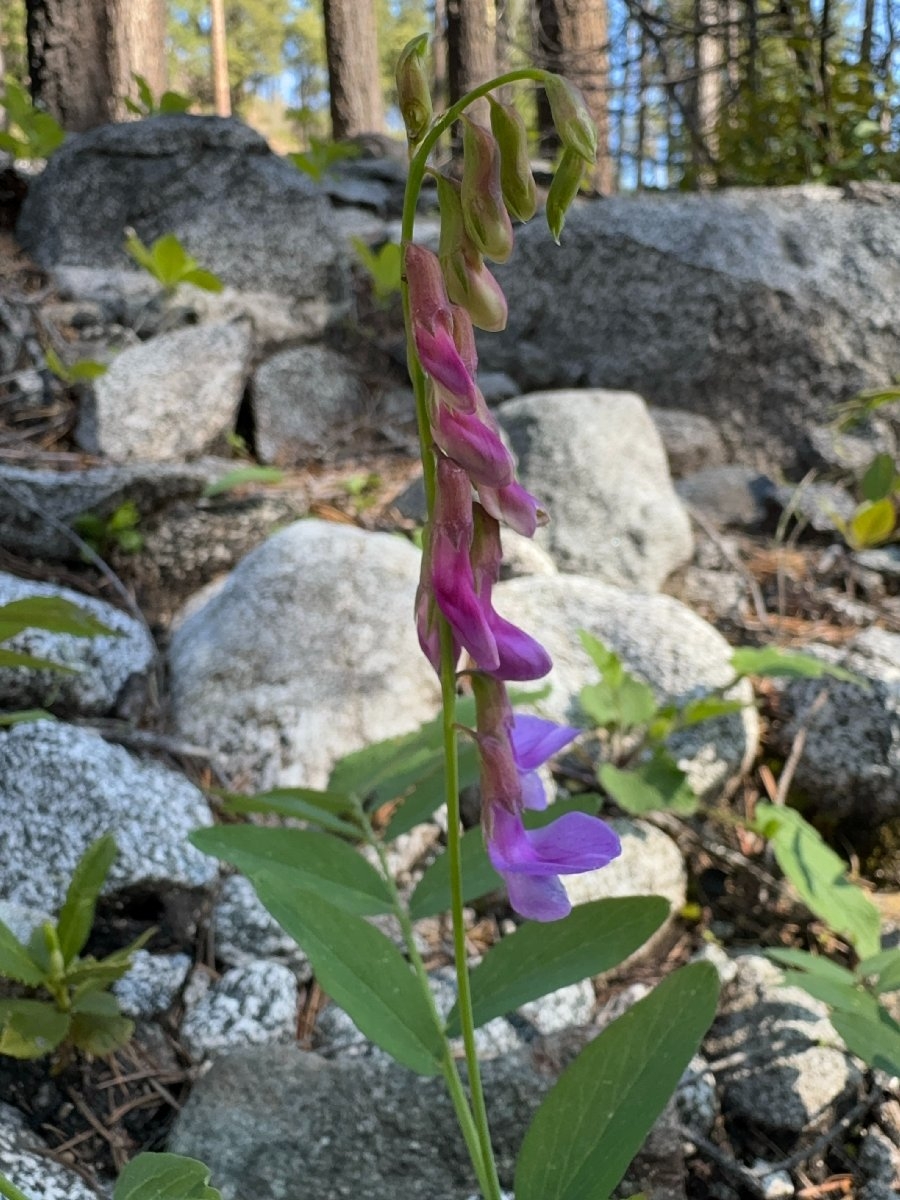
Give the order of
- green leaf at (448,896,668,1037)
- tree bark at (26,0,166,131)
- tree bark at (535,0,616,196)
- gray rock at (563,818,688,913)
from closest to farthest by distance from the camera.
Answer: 1. green leaf at (448,896,668,1037)
2. gray rock at (563,818,688,913)
3. tree bark at (26,0,166,131)
4. tree bark at (535,0,616,196)

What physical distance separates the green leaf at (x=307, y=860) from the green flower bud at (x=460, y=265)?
67 centimetres

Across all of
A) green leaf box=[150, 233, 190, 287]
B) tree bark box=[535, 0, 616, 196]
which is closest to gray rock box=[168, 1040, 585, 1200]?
green leaf box=[150, 233, 190, 287]

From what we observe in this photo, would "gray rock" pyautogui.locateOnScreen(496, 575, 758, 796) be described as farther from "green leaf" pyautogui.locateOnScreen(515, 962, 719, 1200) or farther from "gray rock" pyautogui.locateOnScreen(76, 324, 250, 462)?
"gray rock" pyautogui.locateOnScreen(76, 324, 250, 462)

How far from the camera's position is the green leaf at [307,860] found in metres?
1.12

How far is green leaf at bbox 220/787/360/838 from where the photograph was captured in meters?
1.21

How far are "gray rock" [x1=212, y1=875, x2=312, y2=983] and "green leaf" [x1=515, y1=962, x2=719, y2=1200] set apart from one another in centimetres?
84

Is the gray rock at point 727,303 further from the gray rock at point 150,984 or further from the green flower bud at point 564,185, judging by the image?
the green flower bud at point 564,185

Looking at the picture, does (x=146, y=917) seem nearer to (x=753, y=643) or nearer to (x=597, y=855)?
(x=597, y=855)

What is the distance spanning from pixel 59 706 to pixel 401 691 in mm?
743

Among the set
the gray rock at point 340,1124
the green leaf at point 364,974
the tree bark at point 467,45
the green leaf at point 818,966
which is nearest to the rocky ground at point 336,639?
the gray rock at point 340,1124

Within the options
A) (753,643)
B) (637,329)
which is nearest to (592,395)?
(637,329)

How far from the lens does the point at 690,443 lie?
3.78 m

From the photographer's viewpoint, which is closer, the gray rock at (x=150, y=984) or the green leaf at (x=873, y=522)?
the gray rock at (x=150, y=984)

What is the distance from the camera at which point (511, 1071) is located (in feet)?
4.50
